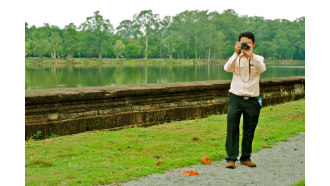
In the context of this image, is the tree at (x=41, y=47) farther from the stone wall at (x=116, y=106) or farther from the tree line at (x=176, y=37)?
the stone wall at (x=116, y=106)

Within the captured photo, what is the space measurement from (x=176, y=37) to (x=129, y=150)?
71898 mm

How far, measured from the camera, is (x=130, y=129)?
6.01 meters

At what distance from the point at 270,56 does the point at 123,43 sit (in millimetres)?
28993

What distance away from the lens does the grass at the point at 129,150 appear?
11.9 ft

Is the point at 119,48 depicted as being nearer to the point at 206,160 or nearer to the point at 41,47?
the point at 41,47

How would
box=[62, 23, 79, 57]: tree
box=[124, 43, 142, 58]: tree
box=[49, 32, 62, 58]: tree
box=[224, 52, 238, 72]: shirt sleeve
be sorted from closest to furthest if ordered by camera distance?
box=[224, 52, 238, 72]: shirt sleeve < box=[49, 32, 62, 58]: tree < box=[62, 23, 79, 57]: tree < box=[124, 43, 142, 58]: tree

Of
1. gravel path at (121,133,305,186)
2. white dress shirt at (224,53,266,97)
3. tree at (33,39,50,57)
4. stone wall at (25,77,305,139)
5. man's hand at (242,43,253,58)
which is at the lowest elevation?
gravel path at (121,133,305,186)

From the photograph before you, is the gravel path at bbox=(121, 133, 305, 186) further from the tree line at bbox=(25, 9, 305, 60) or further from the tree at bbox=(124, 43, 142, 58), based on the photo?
the tree at bbox=(124, 43, 142, 58)

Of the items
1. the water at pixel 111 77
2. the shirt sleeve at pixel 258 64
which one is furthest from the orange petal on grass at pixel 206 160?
the water at pixel 111 77

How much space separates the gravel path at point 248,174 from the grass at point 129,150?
0.17 metres

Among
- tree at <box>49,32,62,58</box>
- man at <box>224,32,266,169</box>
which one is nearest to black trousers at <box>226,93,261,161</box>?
man at <box>224,32,266,169</box>

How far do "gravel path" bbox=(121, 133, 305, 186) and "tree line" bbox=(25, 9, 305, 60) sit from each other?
61.9 meters

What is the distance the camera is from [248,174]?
378 centimetres

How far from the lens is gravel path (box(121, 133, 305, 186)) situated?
3.46 meters
